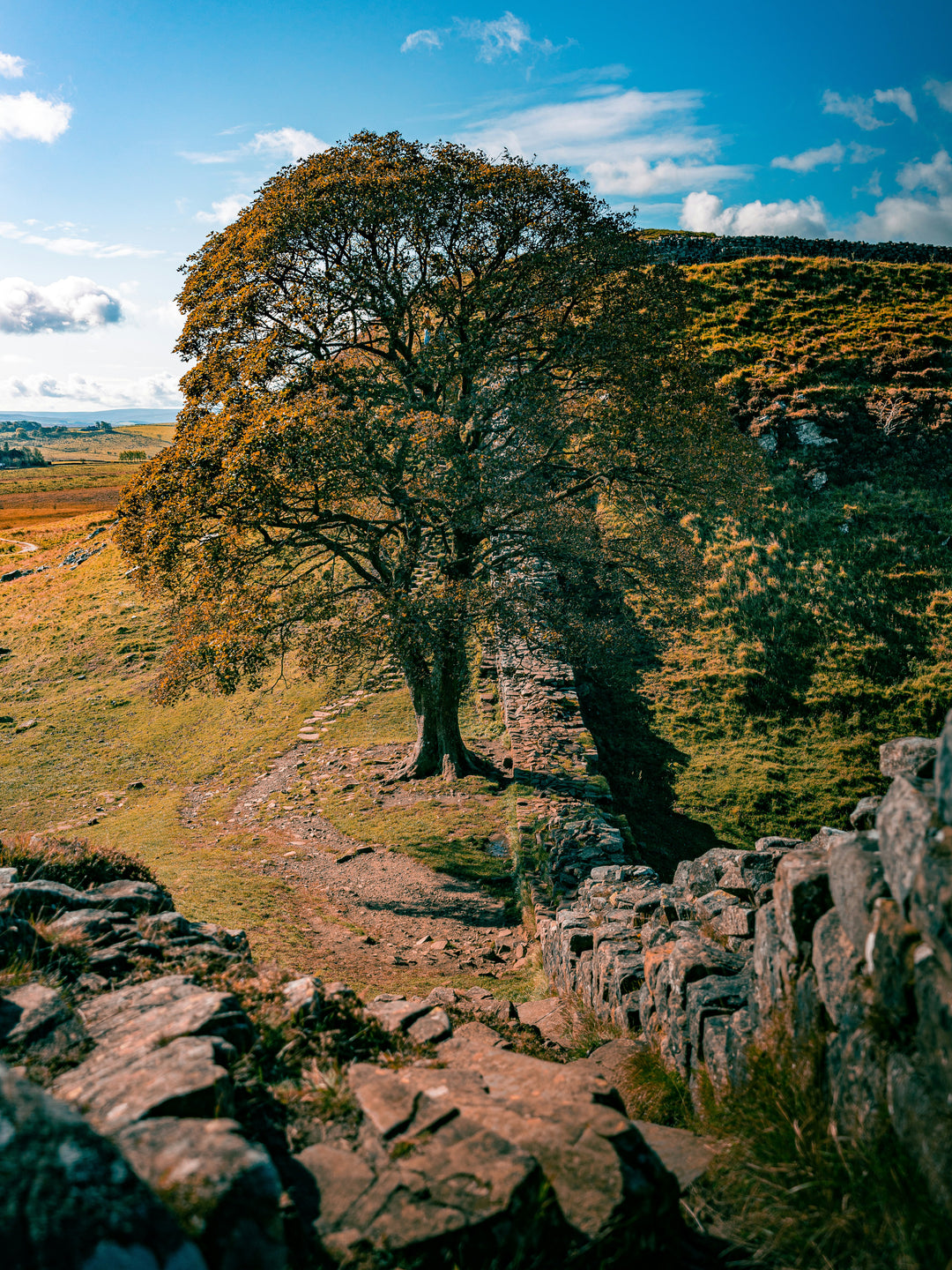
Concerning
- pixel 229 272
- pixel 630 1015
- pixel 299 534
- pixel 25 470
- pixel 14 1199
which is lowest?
pixel 630 1015

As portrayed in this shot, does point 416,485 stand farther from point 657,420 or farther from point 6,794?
point 6,794

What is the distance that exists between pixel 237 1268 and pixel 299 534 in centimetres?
1343

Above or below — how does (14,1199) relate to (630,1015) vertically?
above

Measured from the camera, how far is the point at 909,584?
882 inches

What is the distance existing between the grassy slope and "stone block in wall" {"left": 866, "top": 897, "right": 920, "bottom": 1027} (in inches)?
497

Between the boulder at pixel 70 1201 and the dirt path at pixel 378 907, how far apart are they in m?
7.47

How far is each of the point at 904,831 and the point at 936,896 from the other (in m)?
0.36

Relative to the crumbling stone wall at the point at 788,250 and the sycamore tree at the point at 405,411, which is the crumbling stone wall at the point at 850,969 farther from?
the crumbling stone wall at the point at 788,250

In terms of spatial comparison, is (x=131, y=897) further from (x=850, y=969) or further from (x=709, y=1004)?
(x=850, y=969)

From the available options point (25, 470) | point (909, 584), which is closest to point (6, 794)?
point (909, 584)

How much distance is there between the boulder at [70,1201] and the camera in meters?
2.56

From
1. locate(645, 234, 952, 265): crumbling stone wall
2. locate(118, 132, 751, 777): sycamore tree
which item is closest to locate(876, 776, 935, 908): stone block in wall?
locate(118, 132, 751, 777): sycamore tree

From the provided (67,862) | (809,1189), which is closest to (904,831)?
(809,1189)

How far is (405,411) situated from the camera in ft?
48.1
